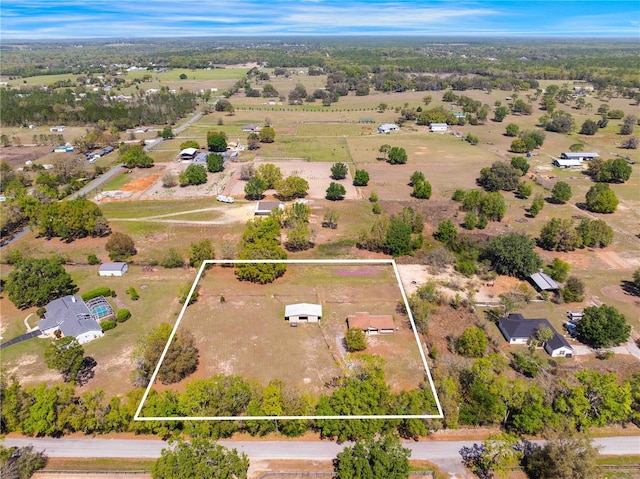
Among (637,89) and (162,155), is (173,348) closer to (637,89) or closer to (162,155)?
(162,155)

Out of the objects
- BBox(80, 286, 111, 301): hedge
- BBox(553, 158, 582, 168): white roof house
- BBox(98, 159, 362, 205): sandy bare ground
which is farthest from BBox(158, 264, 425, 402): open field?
BBox(553, 158, 582, 168): white roof house

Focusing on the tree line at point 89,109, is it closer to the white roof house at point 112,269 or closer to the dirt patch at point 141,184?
the dirt patch at point 141,184

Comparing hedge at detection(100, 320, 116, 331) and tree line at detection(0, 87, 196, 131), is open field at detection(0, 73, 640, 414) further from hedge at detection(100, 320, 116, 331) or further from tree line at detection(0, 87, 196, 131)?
tree line at detection(0, 87, 196, 131)

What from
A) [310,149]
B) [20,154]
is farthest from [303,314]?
[20,154]

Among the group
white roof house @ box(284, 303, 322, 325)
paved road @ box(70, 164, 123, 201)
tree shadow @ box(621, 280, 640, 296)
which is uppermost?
white roof house @ box(284, 303, 322, 325)

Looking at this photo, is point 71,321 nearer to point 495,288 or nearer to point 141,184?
point 495,288
